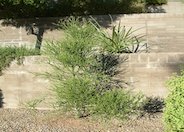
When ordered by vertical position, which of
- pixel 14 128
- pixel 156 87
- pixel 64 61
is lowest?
pixel 14 128

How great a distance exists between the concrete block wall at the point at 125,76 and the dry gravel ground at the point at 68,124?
63 centimetres

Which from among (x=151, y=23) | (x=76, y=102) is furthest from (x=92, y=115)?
(x=151, y=23)

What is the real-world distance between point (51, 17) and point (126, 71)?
23.9 feet

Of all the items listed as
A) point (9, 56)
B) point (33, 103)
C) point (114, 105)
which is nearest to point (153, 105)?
point (114, 105)

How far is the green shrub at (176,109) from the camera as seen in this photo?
203 inches

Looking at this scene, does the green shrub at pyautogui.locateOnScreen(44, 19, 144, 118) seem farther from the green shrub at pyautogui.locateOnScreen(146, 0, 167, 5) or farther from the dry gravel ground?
the green shrub at pyautogui.locateOnScreen(146, 0, 167, 5)

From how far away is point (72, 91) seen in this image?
792cm

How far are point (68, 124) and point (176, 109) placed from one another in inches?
129

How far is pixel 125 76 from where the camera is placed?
29.4 ft

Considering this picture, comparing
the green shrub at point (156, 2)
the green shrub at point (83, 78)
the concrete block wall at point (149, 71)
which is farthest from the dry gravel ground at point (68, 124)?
the green shrub at point (156, 2)

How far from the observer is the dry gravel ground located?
7781 mm

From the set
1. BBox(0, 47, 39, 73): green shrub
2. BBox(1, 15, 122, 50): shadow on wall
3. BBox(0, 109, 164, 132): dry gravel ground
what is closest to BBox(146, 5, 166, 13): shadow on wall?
BBox(1, 15, 122, 50): shadow on wall

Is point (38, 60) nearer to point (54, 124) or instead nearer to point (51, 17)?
point (54, 124)

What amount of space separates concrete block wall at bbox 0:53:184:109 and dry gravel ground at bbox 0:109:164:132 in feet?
2.05
